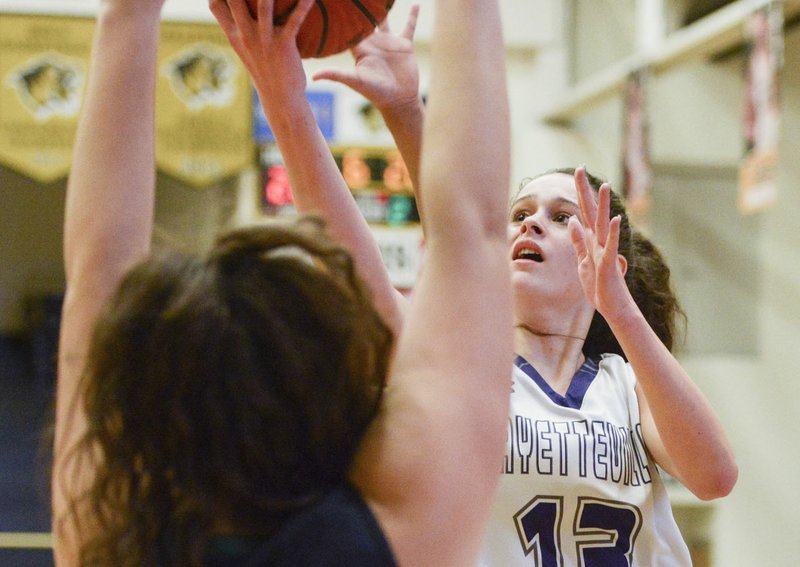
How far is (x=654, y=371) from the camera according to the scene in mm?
1707

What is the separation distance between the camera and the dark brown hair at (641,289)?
2086 mm

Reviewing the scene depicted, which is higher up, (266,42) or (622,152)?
(622,152)

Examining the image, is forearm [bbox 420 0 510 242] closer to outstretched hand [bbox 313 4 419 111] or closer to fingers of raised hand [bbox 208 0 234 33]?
fingers of raised hand [bbox 208 0 234 33]

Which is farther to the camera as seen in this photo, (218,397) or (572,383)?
(572,383)

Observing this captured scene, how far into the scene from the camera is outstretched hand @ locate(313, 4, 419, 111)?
1.66 metres

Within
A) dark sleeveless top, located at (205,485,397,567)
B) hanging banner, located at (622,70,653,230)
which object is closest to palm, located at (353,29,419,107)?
dark sleeveless top, located at (205,485,397,567)

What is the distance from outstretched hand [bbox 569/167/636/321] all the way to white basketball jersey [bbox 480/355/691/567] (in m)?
0.25

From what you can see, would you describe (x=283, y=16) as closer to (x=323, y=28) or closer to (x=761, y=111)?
(x=323, y=28)

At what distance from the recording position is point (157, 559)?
0.97 metres

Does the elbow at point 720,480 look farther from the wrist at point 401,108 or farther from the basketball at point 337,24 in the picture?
the basketball at point 337,24

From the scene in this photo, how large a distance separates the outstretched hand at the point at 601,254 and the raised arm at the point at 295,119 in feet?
1.08

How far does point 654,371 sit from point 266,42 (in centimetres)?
80

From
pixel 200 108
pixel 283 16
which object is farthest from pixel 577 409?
pixel 200 108

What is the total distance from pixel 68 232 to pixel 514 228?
1101mm
